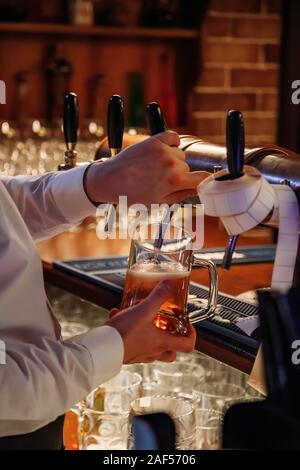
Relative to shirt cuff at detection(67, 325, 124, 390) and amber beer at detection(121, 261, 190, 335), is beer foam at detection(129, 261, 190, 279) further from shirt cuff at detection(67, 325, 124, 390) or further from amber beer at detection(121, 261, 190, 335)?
shirt cuff at detection(67, 325, 124, 390)

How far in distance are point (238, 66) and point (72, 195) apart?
2.81 m

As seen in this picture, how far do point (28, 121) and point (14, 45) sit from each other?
0.35 m

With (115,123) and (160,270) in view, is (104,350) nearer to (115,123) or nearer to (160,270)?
(160,270)

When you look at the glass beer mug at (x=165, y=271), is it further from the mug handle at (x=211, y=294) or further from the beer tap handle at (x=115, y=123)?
the beer tap handle at (x=115, y=123)

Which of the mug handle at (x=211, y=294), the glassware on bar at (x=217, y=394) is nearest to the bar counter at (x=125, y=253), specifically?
the mug handle at (x=211, y=294)

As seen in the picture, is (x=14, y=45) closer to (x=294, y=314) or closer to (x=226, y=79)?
(x=226, y=79)

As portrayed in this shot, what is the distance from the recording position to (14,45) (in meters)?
3.71

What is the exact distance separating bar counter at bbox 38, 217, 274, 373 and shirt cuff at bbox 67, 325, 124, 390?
25cm

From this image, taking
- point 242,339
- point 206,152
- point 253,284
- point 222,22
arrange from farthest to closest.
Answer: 1. point 222,22
2. point 253,284
3. point 206,152
4. point 242,339

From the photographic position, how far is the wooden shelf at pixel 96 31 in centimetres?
360

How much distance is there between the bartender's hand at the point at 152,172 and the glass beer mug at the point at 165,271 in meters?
0.07

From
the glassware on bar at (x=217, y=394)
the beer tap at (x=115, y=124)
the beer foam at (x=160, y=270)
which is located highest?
the beer tap at (x=115, y=124)

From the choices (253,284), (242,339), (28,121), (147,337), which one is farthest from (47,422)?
(28,121)

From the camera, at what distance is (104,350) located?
3.86ft
